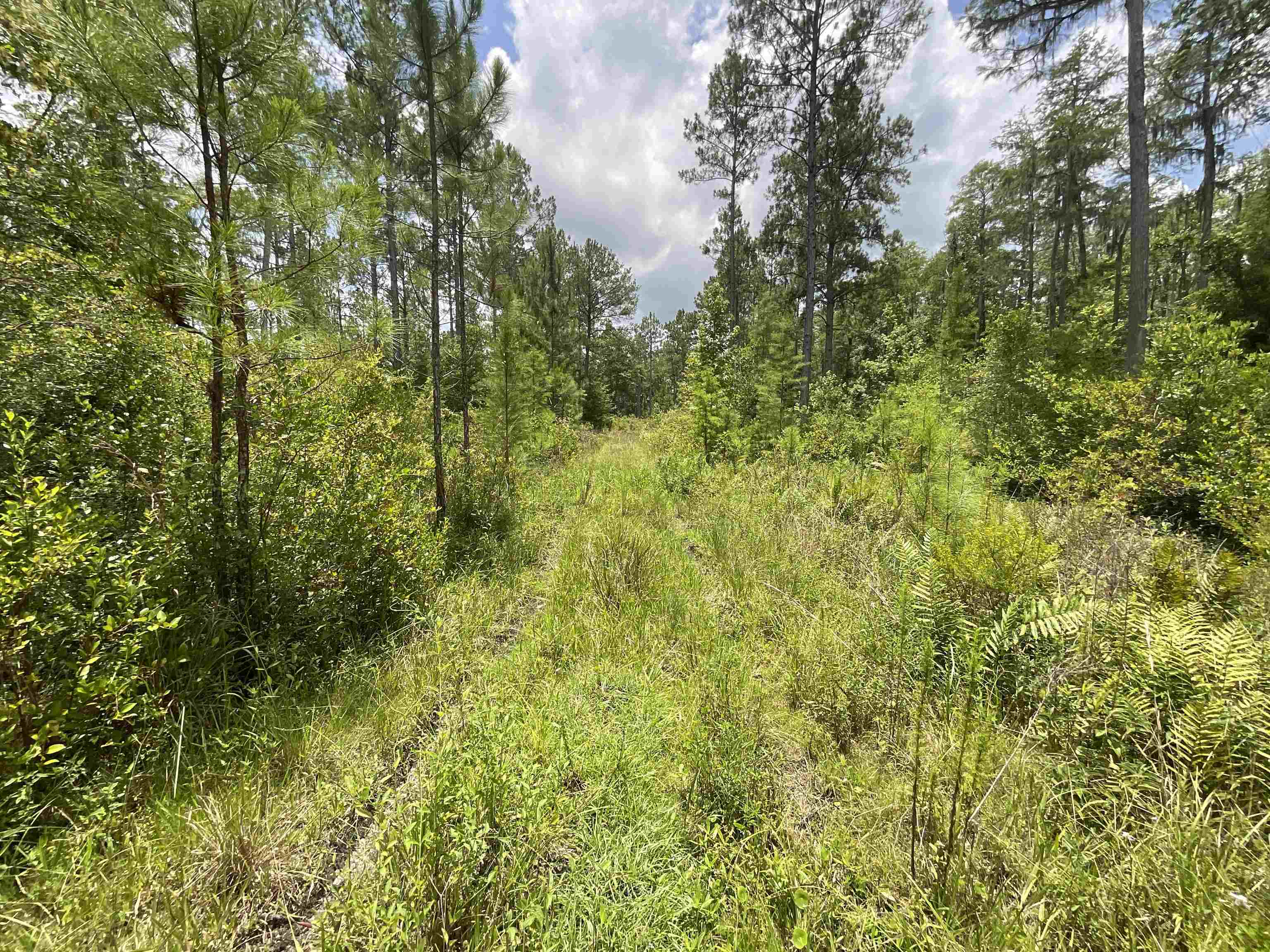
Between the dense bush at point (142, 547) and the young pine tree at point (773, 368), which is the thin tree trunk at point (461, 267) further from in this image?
the young pine tree at point (773, 368)

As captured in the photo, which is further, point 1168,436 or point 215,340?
point 1168,436

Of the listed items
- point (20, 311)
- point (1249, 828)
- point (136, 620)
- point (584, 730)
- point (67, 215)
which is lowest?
point (584, 730)

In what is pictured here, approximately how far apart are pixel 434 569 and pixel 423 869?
2887mm

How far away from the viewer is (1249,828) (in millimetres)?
1493

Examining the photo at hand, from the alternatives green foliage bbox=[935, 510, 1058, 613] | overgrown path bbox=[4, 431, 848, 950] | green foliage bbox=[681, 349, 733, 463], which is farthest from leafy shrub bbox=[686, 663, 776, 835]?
green foliage bbox=[681, 349, 733, 463]

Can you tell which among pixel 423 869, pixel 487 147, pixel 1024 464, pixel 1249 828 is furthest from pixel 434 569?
pixel 1024 464

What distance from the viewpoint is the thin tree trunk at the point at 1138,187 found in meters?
6.43

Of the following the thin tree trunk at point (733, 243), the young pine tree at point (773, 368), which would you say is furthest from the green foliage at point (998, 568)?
the thin tree trunk at point (733, 243)

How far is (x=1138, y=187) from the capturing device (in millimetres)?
6613

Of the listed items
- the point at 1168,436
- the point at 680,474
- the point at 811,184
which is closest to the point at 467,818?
the point at 680,474

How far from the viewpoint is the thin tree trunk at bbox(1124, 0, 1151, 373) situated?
21.1 ft

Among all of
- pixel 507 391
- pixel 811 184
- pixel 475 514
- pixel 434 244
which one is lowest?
pixel 475 514

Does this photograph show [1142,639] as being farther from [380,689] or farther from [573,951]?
[380,689]

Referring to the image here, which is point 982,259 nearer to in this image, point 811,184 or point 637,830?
point 811,184
